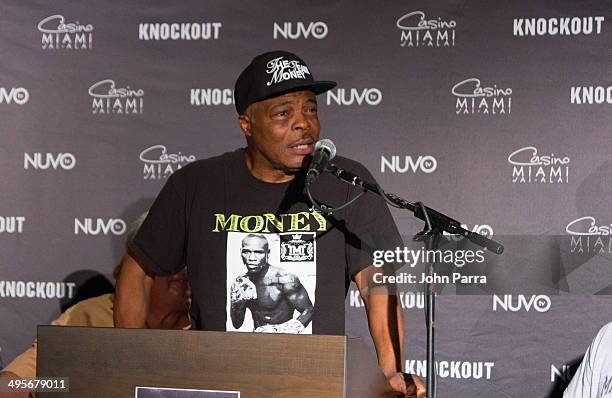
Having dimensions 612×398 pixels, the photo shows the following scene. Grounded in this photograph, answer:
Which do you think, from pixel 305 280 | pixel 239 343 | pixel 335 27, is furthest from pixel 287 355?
pixel 335 27

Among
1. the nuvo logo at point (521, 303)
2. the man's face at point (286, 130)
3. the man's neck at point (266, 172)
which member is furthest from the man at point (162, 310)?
the nuvo logo at point (521, 303)

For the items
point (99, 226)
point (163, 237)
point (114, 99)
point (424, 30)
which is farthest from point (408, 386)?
point (114, 99)

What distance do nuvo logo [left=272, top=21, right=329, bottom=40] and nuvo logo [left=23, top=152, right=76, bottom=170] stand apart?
115 centimetres

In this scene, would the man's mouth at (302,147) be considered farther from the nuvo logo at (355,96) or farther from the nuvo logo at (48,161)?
the nuvo logo at (48,161)

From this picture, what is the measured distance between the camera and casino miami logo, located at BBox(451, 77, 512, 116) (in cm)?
393

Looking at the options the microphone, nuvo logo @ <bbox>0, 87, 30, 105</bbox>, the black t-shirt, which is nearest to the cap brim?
the black t-shirt

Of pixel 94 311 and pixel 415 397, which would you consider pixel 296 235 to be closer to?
pixel 415 397

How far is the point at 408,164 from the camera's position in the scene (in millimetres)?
→ 4008

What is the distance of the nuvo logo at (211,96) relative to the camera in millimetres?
4207

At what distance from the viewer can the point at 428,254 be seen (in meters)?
2.10

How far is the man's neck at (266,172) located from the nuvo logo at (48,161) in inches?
71.2

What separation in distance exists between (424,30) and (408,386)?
2171 mm

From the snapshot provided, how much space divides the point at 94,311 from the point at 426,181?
1.57 m

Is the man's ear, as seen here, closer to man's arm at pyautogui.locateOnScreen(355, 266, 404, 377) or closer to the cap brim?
the cap brim
